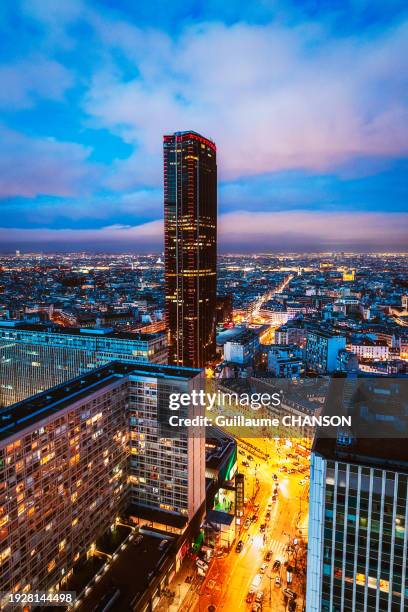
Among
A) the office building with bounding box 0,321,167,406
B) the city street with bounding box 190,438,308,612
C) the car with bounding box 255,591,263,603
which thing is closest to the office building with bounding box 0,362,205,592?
the city street with bounding box 190,438,308,612

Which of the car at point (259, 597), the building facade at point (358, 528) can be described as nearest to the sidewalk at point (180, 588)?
the car at point (259, 597)

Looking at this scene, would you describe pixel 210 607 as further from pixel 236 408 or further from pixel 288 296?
pixel 288 296

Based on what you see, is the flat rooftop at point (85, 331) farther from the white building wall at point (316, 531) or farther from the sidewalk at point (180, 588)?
the white building wall at point (316, 531)

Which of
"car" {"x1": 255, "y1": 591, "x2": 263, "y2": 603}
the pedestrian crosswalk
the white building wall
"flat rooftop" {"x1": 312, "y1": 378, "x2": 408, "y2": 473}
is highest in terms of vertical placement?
"flat rooftop" {"x1": 312, "y1": 378, "x2": 408, "y2": 473}

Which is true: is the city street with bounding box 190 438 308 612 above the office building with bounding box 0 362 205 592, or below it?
below

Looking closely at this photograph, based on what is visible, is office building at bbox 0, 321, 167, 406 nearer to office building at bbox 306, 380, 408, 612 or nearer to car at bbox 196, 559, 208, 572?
car at bbox 196, 559, 208, 572

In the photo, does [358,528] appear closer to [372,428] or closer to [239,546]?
[372,428]

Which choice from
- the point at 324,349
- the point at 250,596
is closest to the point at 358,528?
the point at 250,596
